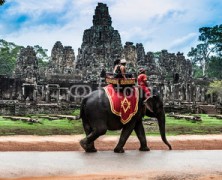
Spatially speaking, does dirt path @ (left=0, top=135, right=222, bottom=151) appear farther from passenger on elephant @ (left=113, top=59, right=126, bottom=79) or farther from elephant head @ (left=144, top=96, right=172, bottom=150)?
passenger on elephant @ (left=113, top=59, right=126, bottom=79)

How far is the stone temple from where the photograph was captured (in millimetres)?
35531

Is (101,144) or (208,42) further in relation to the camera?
(208,42)

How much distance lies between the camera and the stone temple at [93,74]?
35531mm

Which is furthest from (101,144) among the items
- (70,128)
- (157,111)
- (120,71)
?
(120,71)

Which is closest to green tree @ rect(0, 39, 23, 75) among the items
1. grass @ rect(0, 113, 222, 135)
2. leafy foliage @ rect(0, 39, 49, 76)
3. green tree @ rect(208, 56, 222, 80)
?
leafy foliage @ rect(0, 39, 49, 76)

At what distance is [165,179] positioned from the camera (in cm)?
579

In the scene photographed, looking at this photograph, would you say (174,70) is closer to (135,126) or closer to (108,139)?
(108,139)

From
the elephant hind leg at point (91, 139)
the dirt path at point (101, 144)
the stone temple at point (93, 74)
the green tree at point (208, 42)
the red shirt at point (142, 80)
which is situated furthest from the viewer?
the green tree at point (208, 42)

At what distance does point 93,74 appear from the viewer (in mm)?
42031

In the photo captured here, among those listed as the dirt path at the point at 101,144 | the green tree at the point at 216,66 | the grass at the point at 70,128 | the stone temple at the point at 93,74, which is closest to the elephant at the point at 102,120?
the dirt path at the point at 101,144

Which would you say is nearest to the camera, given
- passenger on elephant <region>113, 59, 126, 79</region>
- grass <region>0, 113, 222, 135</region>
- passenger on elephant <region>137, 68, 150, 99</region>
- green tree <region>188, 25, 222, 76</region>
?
passenger on elephant <region>113, 59, 126, 79</region>

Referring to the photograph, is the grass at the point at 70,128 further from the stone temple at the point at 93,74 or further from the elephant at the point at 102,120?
the elephant at the point at 102,120

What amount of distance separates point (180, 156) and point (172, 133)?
11.1 m

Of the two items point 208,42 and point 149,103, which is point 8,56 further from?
point 149,103
